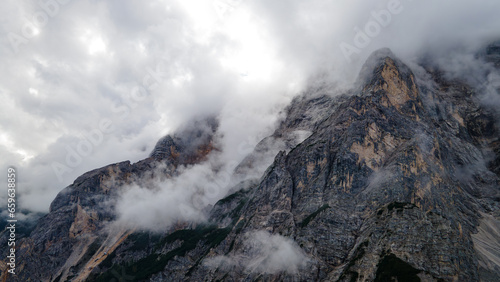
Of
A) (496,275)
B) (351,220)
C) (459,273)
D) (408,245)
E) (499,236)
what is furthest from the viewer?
(499,236)

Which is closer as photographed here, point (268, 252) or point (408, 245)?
point (408, 245)

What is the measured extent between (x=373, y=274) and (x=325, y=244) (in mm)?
30948

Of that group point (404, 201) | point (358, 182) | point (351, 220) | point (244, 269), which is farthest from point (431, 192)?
point (244, 269)

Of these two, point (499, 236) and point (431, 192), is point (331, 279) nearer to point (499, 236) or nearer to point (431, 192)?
point (431, 192)

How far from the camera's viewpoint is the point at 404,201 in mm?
163375

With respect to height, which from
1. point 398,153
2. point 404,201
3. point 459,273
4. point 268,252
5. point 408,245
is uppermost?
point 398,153

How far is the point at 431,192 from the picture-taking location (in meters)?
176

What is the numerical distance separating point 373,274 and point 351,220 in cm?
3527

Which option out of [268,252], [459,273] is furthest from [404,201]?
[268,252]

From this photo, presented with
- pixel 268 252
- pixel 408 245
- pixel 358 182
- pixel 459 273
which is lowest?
pixel 459 273

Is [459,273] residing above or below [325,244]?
below

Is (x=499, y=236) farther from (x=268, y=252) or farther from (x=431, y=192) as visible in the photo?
(x=268, y=252)

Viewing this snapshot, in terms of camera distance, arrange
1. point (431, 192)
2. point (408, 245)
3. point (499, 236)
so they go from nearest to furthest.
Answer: point (408, 245) → point (431, 192) → point (499, 236)

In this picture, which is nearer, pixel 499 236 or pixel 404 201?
pixel 404 201
